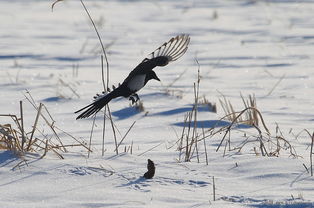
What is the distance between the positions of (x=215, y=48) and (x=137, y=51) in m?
0.81

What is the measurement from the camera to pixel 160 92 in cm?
549

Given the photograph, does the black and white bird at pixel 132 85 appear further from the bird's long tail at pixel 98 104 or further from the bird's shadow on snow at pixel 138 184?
the bird's shadow on snow at pixel 138 184

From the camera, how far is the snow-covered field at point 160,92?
2.78m

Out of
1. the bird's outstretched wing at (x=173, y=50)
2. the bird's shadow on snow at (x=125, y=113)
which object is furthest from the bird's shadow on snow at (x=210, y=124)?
the bird's outstretched wing at (x=173, y=50)

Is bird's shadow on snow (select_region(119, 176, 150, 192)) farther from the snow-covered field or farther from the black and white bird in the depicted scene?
the black and white bird

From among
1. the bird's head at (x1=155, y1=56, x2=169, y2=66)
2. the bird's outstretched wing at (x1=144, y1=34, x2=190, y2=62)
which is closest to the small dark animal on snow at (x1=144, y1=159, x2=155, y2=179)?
the bird's head at (x1=155, y1=56, x2=169, y2=66)

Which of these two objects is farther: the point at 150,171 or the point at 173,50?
the point at 173,50

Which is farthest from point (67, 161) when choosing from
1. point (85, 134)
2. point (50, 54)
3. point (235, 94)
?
point (50, 54)

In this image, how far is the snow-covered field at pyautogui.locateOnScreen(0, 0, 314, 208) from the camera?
278 centimetres

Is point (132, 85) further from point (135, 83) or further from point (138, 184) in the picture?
point (138, 184)

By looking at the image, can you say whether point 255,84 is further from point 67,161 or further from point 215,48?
point 67,161

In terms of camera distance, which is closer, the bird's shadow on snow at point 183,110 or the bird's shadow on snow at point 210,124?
the bird's shadow on snow at point 210,124

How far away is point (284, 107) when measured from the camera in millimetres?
4996

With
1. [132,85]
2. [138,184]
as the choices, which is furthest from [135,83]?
[138,184]
